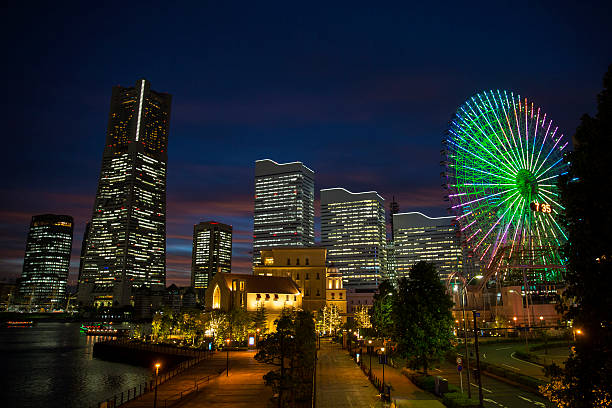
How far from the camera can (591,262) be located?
1498 centimetres

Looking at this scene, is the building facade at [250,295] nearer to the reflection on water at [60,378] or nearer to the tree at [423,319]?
the reflection on water at [60,378]

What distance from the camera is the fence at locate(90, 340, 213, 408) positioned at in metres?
39.9

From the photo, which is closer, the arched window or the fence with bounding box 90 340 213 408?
the fence with bounding box 90 340 213 408

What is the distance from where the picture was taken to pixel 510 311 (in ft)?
314

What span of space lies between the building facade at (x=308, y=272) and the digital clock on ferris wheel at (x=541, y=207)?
63.2m

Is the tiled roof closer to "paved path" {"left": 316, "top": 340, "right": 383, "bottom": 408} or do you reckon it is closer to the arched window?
the arched window

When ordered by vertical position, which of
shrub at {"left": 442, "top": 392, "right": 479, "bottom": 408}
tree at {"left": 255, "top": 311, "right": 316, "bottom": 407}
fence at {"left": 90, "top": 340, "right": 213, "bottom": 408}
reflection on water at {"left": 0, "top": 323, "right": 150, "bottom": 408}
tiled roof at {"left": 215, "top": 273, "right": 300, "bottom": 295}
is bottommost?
reflection on water at {"left": 0, "top": 323, "right": 150, "bottom": 408}

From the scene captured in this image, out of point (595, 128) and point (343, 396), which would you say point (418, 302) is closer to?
point (343, 396)

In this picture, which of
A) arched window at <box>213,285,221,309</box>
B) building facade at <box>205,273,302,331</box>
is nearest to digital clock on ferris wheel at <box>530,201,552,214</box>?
building facade at <box>205,273,302,331</box>

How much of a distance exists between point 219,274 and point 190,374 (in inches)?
1757

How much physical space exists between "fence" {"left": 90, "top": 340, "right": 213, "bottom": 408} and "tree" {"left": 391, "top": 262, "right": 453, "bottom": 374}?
20920 mm

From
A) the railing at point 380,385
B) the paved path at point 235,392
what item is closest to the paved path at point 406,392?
the railing at point 380,385

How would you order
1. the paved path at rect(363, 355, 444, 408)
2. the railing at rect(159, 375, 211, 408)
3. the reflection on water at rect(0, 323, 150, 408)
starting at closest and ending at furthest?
the paved path at rect(363, 355, 444, 408), the railing at rect(159, 375, 211, 408), the reflection on water at rect(0, 323, 150, 408)

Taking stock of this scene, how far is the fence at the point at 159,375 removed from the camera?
131ft
